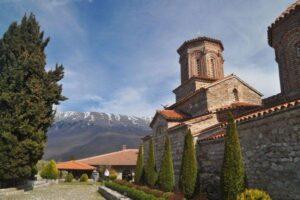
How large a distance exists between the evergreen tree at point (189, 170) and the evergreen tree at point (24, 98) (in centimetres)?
1029

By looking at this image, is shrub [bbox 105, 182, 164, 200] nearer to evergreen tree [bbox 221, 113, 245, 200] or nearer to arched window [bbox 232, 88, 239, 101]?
evergreen tree [bbox 221, 113, 245, 200]

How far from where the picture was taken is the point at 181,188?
14516 millimetres

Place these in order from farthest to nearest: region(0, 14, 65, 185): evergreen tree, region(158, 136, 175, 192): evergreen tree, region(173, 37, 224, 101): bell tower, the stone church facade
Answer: region(173, 37, 224, 101): bell tower → region(0, 14, 65, 185): evergreen tree → region(158, 136, 175, 192): evergreen tree → the stone church facade

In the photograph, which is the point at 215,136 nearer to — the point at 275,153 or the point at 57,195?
the point at 275,153

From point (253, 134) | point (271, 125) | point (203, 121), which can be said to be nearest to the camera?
point (271, 125)

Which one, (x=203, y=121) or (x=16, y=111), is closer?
(x=203, y=121)

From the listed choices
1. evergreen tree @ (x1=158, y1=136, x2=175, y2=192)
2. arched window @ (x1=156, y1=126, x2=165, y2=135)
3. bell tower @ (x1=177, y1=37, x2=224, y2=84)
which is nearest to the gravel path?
evergreen tree @ (x1=158, y1=136, x2=175, y2=192)

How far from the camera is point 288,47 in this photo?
45.9 ft

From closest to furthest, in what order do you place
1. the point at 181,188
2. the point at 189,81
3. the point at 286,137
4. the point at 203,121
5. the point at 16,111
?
the point at 286,137 → the point at 181,188 → the point at 203,121 → the point at 16,111 → the point at 189,81

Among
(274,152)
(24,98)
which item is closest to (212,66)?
(274,152)

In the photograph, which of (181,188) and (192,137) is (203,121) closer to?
(192,137)

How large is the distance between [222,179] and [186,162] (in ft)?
12.5

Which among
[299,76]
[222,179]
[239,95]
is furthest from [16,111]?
[299,76]

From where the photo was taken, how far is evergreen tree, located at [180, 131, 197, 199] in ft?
46.1
